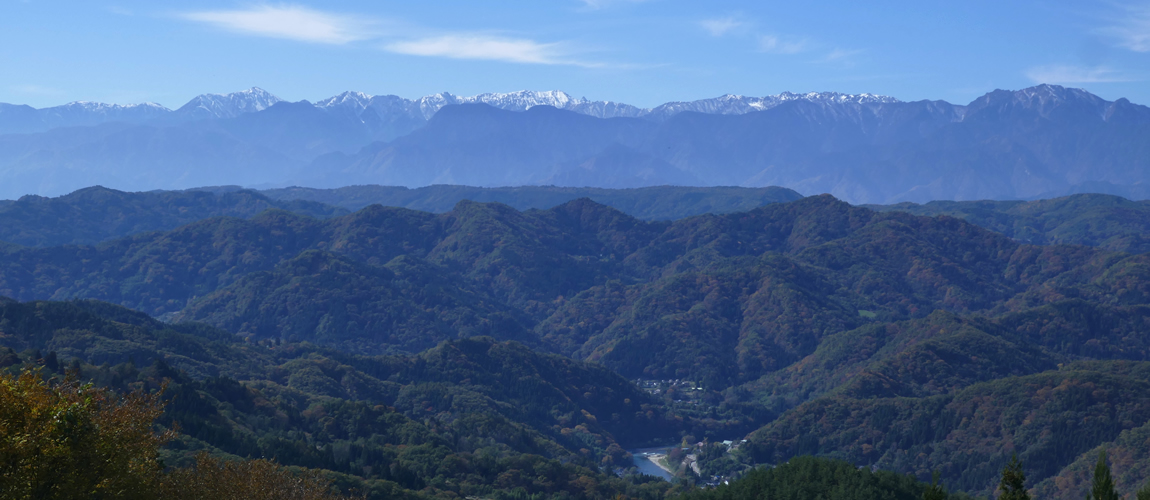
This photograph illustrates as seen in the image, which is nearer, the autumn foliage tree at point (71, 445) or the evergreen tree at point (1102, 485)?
the autumn foliage tree at point (71, 445)

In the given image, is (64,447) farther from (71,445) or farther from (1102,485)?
(1102,485)

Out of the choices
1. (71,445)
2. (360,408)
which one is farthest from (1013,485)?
(360,408)

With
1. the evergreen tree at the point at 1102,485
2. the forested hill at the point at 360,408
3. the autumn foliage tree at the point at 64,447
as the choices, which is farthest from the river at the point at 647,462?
the autumn foliage tree at the point at 64,447

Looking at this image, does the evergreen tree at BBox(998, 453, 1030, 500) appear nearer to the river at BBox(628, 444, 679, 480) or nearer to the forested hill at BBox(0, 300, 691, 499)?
the forested hill at BBox(0, 300, 691, 499)

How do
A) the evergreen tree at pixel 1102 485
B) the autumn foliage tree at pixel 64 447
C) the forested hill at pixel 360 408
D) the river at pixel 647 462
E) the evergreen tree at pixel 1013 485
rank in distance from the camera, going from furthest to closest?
1. the river at pixel 647 462
2. the forested hill at pixel 360 408
3. the evergreen tree at pixel 1102 485
4. the evergreen tree at pixel 1013 485
5. the autumn foliage tree at pixel 64 447

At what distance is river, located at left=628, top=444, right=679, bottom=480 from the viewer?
6580 inches

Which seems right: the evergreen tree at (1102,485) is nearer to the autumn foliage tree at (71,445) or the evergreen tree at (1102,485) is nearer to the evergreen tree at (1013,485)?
the evergreen tree at (1013,485)

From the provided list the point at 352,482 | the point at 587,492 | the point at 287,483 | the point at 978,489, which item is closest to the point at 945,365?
the point at 978,489

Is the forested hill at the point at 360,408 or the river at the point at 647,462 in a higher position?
the forested hill at the point at 360,408

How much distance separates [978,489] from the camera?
145 m

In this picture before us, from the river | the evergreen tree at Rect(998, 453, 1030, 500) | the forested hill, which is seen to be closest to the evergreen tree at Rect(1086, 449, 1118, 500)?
the evergreen tree at Rect(998, 453, 1030, 500)

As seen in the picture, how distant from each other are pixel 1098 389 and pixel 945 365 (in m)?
42.8

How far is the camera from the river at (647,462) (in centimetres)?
16712

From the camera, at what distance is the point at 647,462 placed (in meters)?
179
